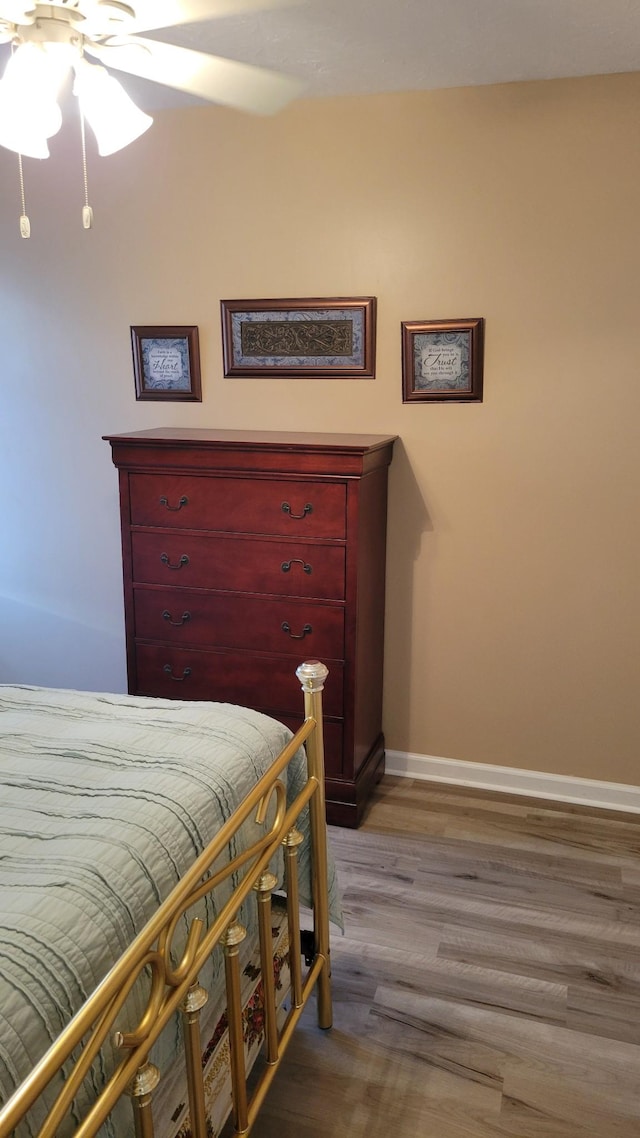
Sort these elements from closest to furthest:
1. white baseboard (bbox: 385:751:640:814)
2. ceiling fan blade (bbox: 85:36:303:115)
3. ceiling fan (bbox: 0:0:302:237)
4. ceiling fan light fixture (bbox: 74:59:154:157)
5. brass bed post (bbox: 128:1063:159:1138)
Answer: brass bed post (bbox: 128:1063:159:1138) < ceiling fan (bbox: 0:0:302:237) < ceiling fan light fixture (bbox: 74:59:154:157) < ceiling fan blade (bbox: 85:36:303:115) < white baseboard (bbox: 385:751:640:814)

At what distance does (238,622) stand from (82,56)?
1.75 metres

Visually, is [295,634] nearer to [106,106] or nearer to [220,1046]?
[220,1046]

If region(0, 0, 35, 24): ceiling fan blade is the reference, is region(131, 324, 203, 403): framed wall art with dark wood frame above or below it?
below

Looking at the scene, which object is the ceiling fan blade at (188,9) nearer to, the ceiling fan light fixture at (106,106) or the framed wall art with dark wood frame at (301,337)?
the ceiling fan light fixture at (106,106)

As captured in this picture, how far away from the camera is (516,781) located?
3.15 meters

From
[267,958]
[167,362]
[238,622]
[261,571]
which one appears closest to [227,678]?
[238,622]

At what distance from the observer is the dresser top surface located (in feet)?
8.73

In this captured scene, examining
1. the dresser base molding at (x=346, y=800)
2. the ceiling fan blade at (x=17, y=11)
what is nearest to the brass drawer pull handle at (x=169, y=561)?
the dresser base molding at (x=346, y=800)

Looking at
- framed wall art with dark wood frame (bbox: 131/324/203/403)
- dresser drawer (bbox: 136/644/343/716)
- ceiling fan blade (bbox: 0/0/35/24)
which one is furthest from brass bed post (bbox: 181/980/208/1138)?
framed wall art with dark wood frame (bbox: 131/324/203/403)

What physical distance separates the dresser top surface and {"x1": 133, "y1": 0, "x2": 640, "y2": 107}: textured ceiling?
3.79 ft

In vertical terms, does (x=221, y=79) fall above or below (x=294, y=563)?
above

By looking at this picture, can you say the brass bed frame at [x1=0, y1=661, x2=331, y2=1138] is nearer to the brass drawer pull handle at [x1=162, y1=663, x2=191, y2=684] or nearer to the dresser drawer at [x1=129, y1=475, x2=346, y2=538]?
the dresser drawer at [x1=129, y1=475, x2=346, y2=538]

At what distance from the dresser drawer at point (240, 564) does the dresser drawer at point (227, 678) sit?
0.25 m

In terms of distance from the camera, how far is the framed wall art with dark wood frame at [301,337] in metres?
2.99
